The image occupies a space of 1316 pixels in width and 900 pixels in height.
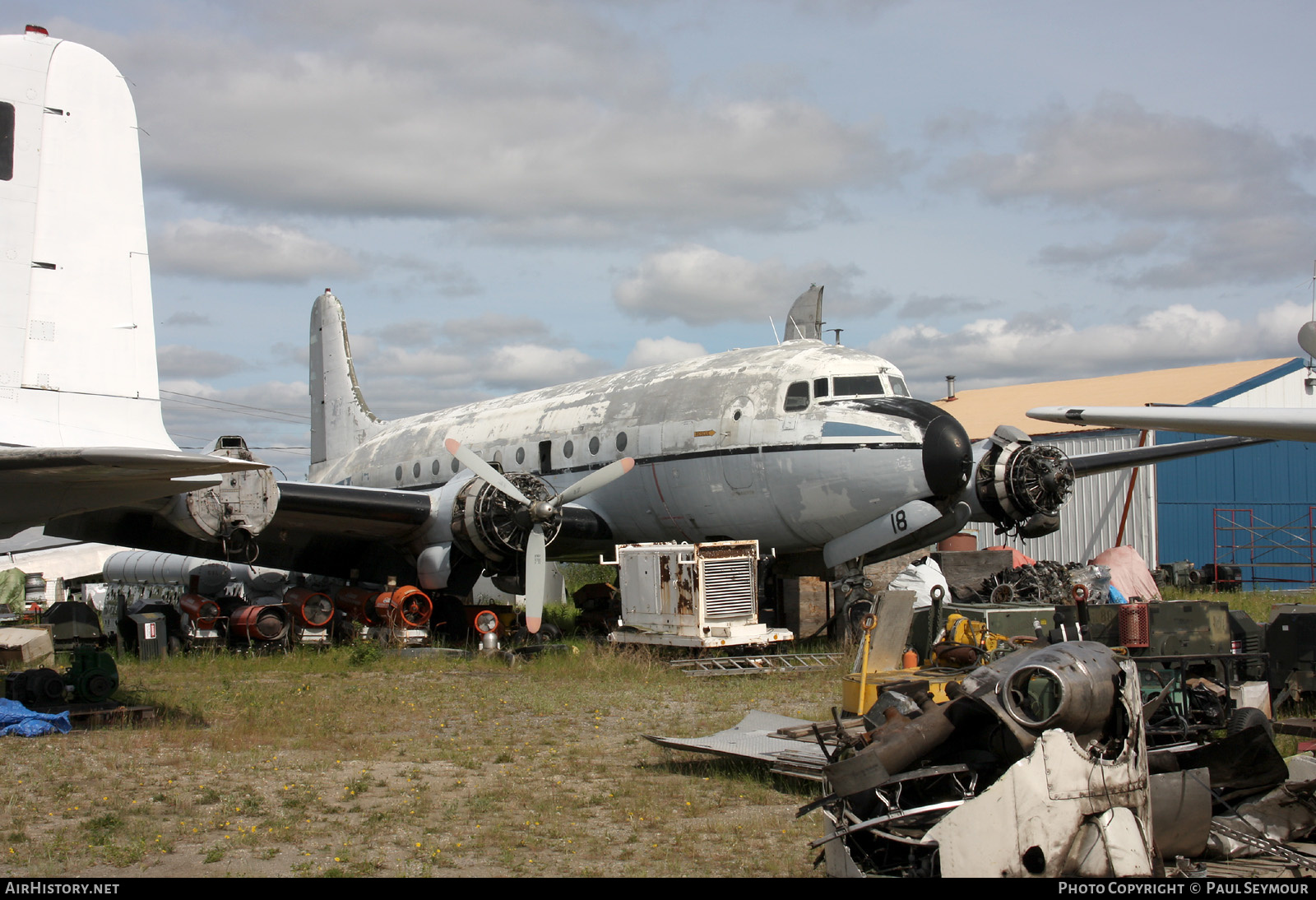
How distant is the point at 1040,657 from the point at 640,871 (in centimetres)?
239

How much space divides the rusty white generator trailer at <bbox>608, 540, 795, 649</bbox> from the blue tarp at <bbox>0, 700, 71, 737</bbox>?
681cm

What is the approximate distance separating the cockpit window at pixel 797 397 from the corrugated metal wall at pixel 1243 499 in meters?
22.8

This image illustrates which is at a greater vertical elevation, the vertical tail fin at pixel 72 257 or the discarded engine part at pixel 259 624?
the vertical tail fin at pixel 72 257

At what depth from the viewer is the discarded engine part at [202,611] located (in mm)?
16047

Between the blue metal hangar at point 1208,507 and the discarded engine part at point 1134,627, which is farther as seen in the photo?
the blue metal hangar at point 1208,507

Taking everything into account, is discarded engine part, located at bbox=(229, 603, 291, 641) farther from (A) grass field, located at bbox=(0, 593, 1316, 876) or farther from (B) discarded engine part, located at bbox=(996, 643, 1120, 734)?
(B) discarded engine part, located at bbox=(996, 643, 1120, 734)

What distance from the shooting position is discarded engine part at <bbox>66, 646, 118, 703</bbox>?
34.4ft

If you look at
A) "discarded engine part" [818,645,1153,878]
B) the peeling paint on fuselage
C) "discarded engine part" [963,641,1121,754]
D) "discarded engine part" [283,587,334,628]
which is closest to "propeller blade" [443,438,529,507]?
the peeling paint on fuselage

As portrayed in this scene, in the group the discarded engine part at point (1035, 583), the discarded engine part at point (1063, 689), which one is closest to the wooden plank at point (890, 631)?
the discarded engine part at point (1063, 689)

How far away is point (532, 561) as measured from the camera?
14742mm

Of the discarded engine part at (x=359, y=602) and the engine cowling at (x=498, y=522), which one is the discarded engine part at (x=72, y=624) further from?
the engine cowling at (x=498, y=522)

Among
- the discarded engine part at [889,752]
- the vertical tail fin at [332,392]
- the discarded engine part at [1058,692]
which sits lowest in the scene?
the discarded engine part at [889,752]
